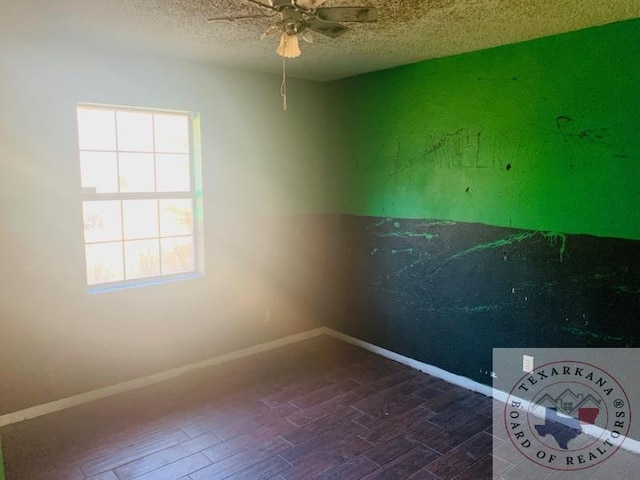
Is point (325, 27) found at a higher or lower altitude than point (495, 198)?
higher

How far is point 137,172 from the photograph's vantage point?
3.56 m

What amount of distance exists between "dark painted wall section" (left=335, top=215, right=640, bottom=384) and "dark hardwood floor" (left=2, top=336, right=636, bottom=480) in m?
0.41

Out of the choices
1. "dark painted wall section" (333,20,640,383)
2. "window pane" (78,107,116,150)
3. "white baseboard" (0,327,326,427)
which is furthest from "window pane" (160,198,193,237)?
"dark painted wall section" (333,20,640,383)

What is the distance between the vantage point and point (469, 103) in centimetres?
337

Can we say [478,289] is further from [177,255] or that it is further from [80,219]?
[80,219]

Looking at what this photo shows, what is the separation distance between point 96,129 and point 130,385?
1.97m

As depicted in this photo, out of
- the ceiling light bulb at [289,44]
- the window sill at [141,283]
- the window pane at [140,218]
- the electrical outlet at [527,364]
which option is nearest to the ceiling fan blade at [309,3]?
the ceiling light bulb at [289,44]

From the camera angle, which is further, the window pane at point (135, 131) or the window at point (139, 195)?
the window pane at point (135, 131)

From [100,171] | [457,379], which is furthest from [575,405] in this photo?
[100,171]

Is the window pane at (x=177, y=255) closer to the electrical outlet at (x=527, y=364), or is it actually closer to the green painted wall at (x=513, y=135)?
the green painted wall at (x=513, y=135)

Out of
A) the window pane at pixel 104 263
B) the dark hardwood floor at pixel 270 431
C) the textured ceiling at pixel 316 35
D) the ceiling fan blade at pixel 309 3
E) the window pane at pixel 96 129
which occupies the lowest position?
the dark hardwood floor at pixel 270 431

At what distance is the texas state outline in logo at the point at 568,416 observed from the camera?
2.73 metres

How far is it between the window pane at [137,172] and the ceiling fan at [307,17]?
1.75 metres

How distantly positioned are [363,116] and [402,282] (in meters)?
1.55
